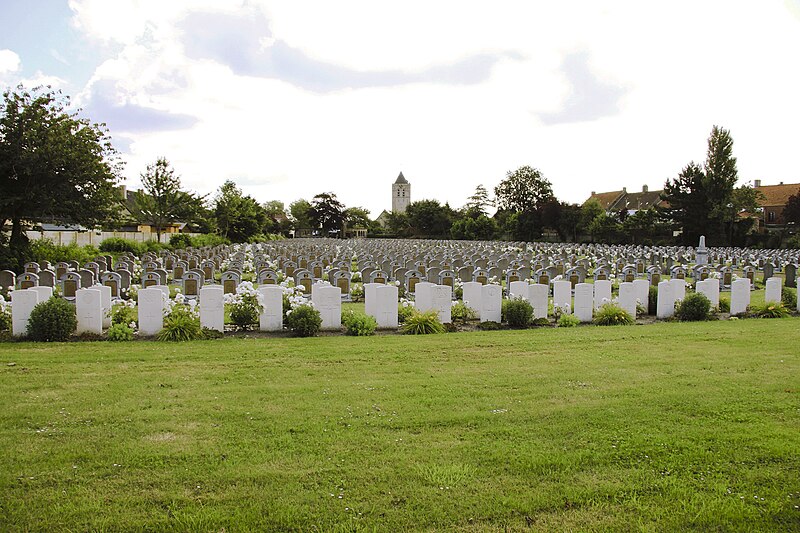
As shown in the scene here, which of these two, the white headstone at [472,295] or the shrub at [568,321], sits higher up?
the white headstone at [472,295]

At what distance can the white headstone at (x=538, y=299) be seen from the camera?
12855 mm

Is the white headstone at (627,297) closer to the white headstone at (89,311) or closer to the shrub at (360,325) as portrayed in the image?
the shrub at (360,325)

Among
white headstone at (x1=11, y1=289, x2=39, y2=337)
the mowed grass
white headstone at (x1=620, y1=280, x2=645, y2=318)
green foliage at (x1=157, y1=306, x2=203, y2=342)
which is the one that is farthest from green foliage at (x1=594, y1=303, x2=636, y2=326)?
white headstone at (x1=11, y1=289, x2=39, y2=337)

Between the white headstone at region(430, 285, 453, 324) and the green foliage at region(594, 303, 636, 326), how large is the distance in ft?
11.2

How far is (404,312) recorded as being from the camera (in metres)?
12.5

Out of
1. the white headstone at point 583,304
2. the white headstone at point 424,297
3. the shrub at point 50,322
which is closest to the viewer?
the shrub at point 50,322

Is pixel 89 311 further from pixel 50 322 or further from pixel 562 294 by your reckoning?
pixel 562 294

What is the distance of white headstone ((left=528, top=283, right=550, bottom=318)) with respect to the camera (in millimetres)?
12855

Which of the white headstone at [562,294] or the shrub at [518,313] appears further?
the white headstone at [562,294]

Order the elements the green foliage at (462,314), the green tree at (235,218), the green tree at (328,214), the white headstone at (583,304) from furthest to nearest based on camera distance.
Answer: the green tree at (328,214), the green tree at (235,218), the white headstone at (583,304), the green foliage at (462,314)

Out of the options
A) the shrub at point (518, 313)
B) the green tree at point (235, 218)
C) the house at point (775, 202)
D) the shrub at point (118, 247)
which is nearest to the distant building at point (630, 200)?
the house at point (775, 202)

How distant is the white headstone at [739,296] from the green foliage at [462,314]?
6756 millimetres

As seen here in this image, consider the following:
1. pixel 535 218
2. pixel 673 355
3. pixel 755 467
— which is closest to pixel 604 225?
pixel 535 218

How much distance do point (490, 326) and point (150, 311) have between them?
6.65 metres
